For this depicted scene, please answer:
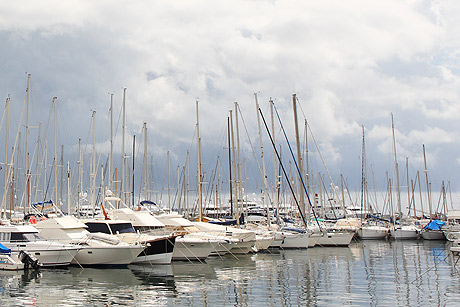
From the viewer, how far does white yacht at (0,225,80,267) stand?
27953mm

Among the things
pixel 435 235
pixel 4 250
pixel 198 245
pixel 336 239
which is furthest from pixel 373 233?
pixel 4 250

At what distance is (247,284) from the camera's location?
23734 millimetres

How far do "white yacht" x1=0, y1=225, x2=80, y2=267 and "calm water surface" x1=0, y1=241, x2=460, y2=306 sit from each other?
761 millimetres

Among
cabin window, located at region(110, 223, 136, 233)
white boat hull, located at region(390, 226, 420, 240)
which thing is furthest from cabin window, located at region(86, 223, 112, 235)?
white boat hull, located at region(390, 226, 420, 240)

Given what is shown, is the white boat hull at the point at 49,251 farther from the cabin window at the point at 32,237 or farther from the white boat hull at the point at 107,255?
the white boat hull at the point at 107,255

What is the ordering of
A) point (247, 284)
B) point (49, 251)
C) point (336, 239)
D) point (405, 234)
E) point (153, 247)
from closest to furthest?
1. point (247, 284)
2. point (49, 251)
3. point (153, 247)
4. point (336, 239)
5. point (405, 234)

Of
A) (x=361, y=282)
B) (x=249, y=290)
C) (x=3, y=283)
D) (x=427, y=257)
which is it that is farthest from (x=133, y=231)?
(x=427, y=257)

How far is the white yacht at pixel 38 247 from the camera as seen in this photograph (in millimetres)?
27953

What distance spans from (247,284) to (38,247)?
13.0 meters

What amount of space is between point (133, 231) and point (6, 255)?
9.18 metres

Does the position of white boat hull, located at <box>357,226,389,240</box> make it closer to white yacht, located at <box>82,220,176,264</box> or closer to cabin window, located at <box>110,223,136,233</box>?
cabin window, located at <box>110,223,136,233</box>

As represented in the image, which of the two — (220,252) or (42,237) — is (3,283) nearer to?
(42,237)

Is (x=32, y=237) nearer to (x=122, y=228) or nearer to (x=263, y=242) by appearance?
(x=122, y=228)

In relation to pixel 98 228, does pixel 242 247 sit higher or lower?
lower
